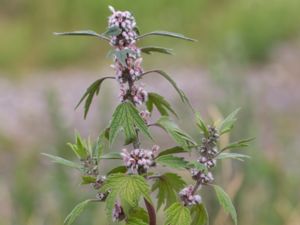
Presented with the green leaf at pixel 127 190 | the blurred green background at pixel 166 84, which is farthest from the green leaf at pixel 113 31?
the blurred green background at pixel 166 84

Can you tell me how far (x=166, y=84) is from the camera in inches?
329

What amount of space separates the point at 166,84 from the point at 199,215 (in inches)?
276

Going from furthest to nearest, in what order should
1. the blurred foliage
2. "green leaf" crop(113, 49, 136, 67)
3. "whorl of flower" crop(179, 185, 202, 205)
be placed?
the blurred foliage, "whorl of flower" crop(179, 185, 202, 205), "green leaf" crop(113, 49, 136, 67)

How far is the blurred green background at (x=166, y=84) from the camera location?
4.03 meters

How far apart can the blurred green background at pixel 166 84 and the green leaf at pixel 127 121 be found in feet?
7.87

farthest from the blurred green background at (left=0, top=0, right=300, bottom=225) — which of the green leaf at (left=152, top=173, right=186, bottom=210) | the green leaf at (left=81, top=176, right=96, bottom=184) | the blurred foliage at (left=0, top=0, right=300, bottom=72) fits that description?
the green leaf at (left=81, top=176, right=96, bottom=184)

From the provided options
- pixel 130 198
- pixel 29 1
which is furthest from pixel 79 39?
pixel 130 198

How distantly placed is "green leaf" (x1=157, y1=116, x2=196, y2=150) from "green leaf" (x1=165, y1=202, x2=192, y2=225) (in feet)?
0.30

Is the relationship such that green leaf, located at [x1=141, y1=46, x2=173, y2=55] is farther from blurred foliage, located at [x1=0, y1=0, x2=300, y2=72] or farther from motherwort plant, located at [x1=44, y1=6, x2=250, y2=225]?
blurred foliage, located at [x1=0, y1=0, x2=300, y2=72]

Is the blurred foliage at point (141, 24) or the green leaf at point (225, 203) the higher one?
the blurred foliage at point (141, 24)

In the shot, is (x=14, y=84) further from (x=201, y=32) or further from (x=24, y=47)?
(x=201, y=32)

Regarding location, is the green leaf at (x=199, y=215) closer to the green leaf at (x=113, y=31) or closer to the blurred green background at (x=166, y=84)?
the green leaf at (x=113, y=31)

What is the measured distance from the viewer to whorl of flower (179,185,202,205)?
4.44 feet

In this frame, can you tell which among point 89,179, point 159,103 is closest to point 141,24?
point 159,103
